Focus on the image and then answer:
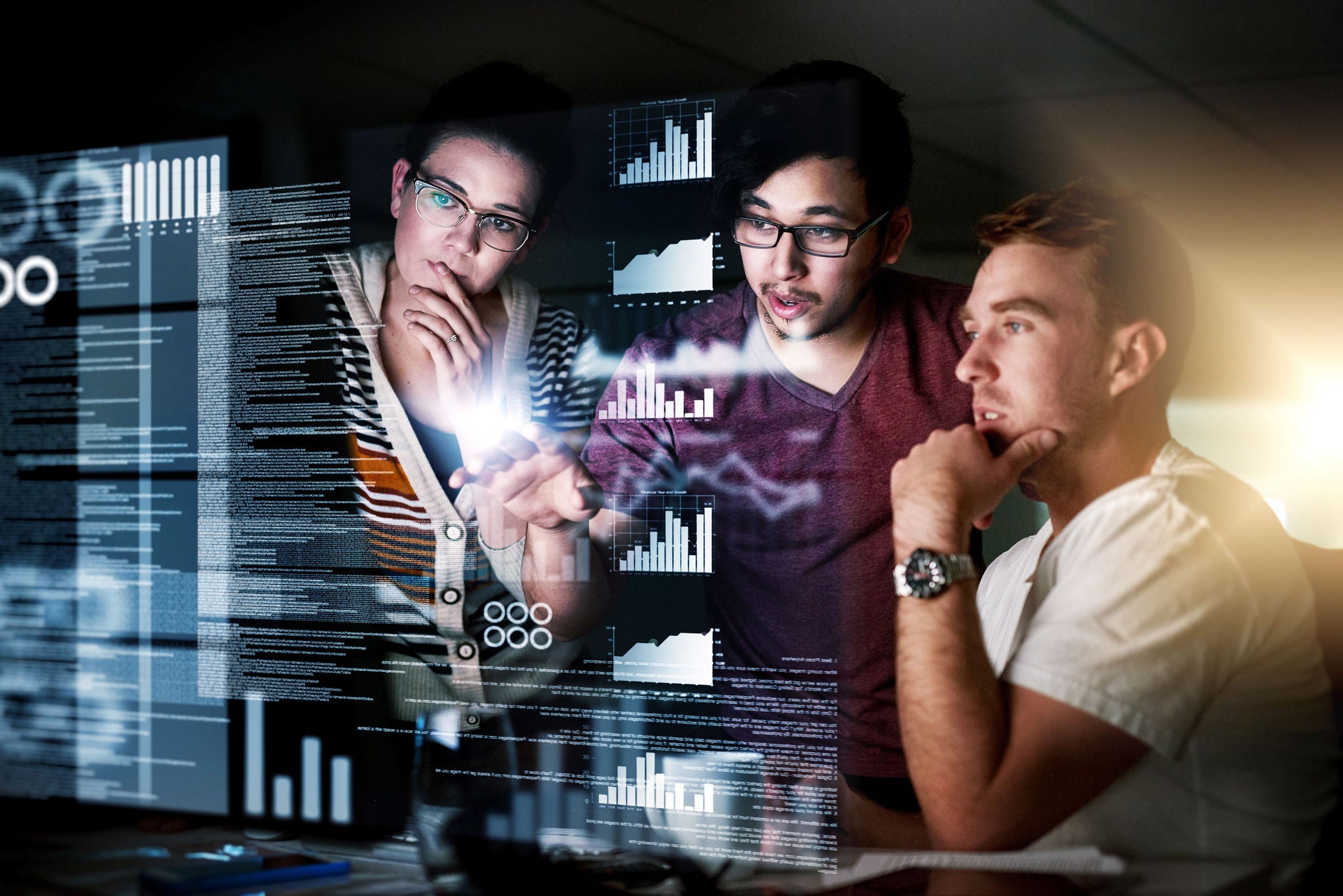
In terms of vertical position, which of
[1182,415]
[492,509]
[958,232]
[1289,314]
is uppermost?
[958,232]

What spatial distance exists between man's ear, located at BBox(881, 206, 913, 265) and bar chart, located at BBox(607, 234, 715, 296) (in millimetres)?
229

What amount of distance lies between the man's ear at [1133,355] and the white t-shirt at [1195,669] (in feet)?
0.30

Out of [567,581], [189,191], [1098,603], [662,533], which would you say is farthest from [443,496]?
[1098,603]

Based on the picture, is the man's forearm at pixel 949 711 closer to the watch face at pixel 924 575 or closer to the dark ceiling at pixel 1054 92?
the watch face at pixel 924 575

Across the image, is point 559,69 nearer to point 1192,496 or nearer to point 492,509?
point 492,509

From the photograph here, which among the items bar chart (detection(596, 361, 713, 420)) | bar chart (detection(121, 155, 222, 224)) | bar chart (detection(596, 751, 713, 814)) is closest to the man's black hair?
bar chart (detection(596, 361, 713, 420))

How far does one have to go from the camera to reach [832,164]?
1.38 m

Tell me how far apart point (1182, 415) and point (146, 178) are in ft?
5.32

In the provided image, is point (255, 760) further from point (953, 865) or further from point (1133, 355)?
point (1133, 355)

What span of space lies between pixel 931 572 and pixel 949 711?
6.5 inches

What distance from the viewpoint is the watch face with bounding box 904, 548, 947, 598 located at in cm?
131

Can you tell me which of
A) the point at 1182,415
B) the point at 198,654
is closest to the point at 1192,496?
the point at 1182,415

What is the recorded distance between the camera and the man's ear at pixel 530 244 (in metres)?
1.55

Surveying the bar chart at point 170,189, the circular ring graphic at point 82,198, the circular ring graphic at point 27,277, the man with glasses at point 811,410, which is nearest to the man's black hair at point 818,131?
the man with glasses at point 811,410
